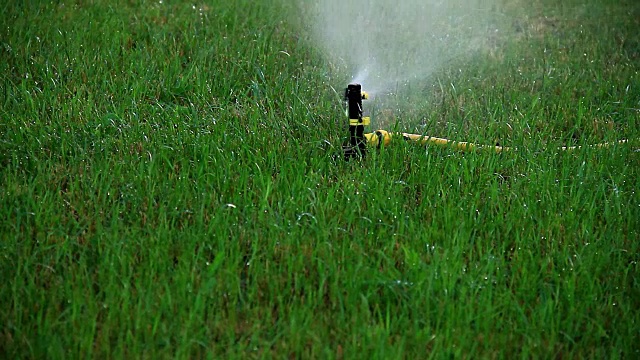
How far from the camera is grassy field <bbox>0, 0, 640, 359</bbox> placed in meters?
2.37

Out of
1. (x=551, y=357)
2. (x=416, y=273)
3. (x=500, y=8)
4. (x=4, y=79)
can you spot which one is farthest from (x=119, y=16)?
(x=551, y=357)

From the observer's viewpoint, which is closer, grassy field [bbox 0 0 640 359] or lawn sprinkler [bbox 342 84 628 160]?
grassy field [bbox 0 0 640 359]

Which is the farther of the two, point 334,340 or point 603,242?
point 603,242

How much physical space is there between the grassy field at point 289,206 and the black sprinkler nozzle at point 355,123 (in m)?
0.08

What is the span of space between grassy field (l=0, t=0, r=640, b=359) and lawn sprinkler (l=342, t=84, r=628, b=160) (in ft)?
0.18

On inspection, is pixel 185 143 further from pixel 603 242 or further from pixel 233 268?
pixel 603 242

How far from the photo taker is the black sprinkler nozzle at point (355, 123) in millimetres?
3318

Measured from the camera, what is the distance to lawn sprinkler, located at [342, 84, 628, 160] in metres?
3.33

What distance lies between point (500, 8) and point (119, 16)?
2.47 metres

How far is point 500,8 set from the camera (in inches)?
219

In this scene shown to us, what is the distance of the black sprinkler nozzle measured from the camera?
3.32 m

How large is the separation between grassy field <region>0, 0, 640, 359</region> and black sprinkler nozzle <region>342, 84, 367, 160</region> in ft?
0.27

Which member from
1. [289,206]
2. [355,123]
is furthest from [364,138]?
[289,206]

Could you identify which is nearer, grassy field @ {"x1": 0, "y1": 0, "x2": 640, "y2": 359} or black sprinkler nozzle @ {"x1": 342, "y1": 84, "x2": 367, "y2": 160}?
grassy field @ {"x1": 0, "y1": 0, "x2": 640, "y2": 359}
